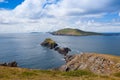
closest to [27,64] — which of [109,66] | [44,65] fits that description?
[44,65]

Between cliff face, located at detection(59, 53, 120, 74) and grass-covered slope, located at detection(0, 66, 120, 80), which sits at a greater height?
grass-covered slope, located at detection(0, 66, 120, 80)

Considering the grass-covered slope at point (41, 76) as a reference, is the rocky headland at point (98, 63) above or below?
below

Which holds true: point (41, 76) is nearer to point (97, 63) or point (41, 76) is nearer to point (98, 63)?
point (98, 63)

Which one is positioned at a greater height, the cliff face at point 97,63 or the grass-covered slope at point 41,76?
the grass-covered slope at point 41,76

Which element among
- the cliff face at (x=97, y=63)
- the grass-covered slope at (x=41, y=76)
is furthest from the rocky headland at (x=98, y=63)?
the grass-covered slope at (x=41, y=76)

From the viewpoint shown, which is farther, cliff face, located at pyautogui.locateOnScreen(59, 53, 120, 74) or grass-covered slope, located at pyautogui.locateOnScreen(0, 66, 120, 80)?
cliff face, located at pyautogui.locateOnScreen(59, 53, 120, 74)

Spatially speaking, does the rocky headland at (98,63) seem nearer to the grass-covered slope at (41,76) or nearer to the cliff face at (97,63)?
the cliff face at (97,63)

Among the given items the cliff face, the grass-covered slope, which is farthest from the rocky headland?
the grass-covered slope

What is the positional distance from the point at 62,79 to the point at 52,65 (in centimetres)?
8549

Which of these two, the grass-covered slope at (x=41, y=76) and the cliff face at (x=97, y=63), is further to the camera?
the cliff face at (x=97, y=63)

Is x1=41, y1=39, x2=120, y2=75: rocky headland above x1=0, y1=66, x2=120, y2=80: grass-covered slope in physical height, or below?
below

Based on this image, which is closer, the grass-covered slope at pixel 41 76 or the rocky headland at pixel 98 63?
the grass-covered slope at pixel 41 76

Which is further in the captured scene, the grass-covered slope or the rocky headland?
the rocky headland

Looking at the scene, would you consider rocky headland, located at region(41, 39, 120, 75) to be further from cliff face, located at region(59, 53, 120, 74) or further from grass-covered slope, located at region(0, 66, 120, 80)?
grass-covered slope, located at region(0, 66, 120, 80)
